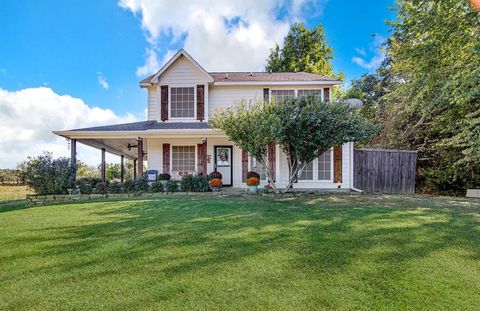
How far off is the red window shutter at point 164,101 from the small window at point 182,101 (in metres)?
0.30

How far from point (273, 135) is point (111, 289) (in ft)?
24.2

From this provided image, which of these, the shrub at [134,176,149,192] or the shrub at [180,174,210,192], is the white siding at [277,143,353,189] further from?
the shrub at [134,176,149,192]

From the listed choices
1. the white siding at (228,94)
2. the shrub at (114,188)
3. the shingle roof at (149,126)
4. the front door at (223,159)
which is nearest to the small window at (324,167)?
the front door at (223,159)

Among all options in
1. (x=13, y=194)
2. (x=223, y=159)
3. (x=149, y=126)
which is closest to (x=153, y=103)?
(x=149, y=126)

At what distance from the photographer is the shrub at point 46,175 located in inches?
438

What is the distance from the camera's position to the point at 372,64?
24547 millimetres

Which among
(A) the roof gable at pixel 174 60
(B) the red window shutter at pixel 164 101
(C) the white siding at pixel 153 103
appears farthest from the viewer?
(C) the white siding at pixel 153 103

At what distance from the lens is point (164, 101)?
14281 mm

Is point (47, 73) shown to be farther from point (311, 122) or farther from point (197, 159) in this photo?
point (311, 122)

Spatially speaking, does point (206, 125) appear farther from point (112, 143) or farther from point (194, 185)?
point (112, 143)

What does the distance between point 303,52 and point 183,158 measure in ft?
60.5

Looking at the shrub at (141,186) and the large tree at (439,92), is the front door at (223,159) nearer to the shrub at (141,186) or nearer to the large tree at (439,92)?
the shrub at (141,186)

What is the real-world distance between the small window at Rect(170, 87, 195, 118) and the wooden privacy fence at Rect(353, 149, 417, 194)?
29.4ft

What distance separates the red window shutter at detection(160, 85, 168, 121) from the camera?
46.6ft
